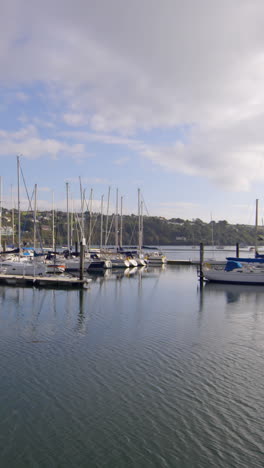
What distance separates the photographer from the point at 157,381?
14852 mm

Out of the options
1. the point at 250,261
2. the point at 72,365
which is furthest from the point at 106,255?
the point at 72,365

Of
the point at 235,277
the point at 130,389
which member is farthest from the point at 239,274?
the point at 130,389

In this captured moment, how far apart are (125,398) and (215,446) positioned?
390cm

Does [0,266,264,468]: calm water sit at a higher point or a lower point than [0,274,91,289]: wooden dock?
lower

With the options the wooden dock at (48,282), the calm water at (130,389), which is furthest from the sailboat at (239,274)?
the calm water at (130,389)

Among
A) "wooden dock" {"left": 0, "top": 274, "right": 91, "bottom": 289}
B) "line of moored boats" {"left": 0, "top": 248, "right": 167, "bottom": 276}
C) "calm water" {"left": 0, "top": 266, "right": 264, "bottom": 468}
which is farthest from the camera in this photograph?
"line of moored boats" {"left": 0, "top": 248, "right": 167, "bottom": 276}

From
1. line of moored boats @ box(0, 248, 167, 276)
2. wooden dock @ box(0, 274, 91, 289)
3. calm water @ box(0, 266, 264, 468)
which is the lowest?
calm water @ box(0, 266, 264, 468)

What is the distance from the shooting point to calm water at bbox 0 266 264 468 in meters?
10.2

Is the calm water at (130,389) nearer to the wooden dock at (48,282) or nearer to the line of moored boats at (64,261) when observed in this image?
the wooden dock at (48,282)

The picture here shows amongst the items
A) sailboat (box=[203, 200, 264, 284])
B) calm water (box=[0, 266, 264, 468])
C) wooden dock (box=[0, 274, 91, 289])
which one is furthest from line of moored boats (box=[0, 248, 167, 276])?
calm water (box=[0, 266, 264, 468])

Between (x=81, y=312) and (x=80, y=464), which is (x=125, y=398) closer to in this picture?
(x=80, y=464)

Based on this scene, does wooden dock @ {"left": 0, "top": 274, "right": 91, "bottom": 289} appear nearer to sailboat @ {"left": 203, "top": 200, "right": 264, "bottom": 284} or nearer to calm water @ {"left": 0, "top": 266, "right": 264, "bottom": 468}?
calm water @ {"left": 0, "top": 266, "right": 264, "bottom": 468}

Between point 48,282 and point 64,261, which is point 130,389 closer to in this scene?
point 48,282

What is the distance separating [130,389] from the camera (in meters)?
14.1
